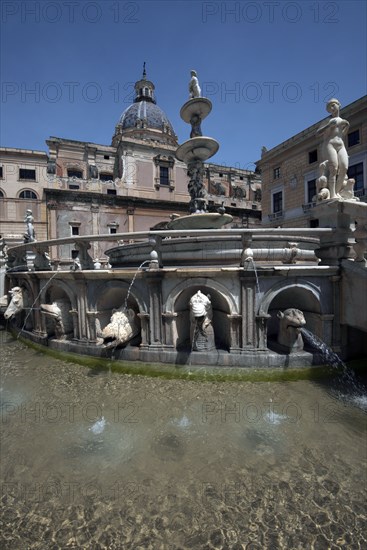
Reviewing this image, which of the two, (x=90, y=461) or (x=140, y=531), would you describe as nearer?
(x=140, y=531)

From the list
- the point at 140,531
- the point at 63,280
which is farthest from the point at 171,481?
the point at 63,280

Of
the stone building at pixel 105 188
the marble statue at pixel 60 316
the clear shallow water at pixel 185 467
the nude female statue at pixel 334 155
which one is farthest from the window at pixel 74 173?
the clear shallow water at pixel 185 467

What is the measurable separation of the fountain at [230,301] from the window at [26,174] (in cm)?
3036

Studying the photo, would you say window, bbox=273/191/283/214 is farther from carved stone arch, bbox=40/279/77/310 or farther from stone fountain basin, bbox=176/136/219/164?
carved stone arch, bbox=40/279/77/310

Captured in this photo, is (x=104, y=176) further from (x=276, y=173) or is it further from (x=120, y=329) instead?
(x=120, y=329)

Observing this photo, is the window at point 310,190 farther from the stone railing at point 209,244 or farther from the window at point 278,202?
the stone railing at point 209,244

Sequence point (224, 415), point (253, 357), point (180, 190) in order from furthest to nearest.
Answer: point (180, 190)
point (253, 357)
point (224, 415)

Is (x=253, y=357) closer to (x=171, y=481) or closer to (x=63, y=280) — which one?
(x=171, y=481)

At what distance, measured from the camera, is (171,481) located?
2945 mm

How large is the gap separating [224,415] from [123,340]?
8.89ft

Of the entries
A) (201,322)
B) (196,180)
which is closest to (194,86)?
(196,180)

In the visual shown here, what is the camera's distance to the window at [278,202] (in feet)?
106

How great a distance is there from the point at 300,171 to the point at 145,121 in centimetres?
3079

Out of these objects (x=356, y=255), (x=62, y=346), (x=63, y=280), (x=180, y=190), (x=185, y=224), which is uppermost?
(x=180, y=190)
